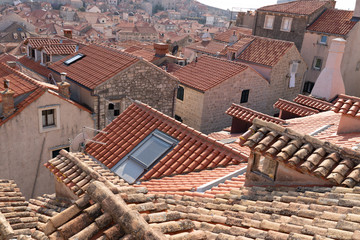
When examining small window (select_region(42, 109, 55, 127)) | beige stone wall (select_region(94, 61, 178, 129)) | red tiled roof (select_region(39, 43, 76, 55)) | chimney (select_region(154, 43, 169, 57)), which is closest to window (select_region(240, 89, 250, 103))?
beige stone wall (select_region(94, 61, 178, 129))

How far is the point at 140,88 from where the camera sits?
59.3ft

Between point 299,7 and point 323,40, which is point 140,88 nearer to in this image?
point 323,40

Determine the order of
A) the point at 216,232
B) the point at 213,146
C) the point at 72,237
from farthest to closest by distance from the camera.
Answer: the point at 213,146 < the point at 216,232 < the point at 72,237

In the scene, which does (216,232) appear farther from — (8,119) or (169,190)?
(8,119)

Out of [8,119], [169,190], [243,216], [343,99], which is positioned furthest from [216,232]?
[8,119]

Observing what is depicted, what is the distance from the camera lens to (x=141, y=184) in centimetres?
893

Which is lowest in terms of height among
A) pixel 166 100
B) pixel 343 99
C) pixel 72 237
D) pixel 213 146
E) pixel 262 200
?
pixel 166 100

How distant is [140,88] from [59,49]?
28.0 feet

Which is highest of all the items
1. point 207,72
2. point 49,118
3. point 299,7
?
point 299,7

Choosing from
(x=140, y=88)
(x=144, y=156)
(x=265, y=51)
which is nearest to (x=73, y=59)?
(x=140, y=88)

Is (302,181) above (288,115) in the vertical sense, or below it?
above

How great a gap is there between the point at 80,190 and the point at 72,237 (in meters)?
4.33

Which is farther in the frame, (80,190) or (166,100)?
(166,100)

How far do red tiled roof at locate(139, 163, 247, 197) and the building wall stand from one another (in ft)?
26.0
